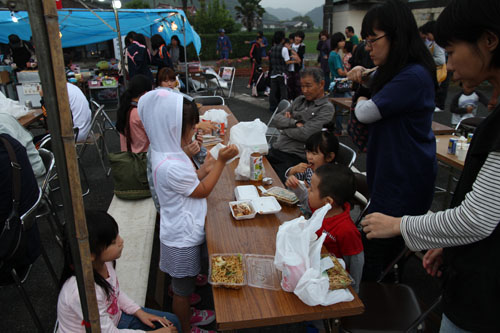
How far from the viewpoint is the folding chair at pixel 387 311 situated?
5.33 feet

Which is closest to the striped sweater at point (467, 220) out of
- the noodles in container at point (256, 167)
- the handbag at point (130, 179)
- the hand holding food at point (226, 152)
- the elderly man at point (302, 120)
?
the hand holding food at point (226, 152)

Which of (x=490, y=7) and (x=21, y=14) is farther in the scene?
(x=21, y=14)

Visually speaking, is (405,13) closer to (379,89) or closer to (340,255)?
(379,89)

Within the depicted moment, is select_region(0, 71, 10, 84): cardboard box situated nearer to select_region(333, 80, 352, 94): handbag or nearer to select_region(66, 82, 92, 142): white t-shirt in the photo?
select_region(66, 82, 92, 142): white t-shirt

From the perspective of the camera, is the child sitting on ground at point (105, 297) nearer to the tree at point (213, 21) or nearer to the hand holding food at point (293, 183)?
the hand holding food at point (293, 183)

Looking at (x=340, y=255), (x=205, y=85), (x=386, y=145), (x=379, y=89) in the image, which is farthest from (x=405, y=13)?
(x=205, y=85)

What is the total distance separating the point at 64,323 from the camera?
4.64 feet

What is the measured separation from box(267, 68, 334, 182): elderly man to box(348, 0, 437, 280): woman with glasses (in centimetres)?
119

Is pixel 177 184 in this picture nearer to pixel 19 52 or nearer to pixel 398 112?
pixel 398 112

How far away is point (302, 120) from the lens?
3.24m

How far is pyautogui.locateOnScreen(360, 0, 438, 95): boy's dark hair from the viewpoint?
5.38 feet

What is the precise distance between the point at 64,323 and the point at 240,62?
58.0 feet

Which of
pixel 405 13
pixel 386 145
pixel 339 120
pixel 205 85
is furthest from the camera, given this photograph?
pixel 205 85

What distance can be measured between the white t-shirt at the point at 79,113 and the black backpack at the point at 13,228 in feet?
8.40
